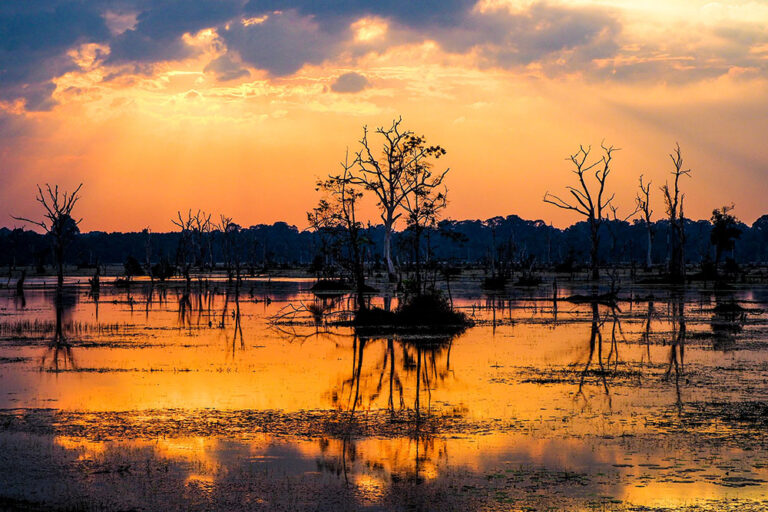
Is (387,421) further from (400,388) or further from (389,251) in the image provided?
(389,251)

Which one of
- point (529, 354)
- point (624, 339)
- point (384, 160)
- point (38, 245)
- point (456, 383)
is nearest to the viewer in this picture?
point (456, 383)

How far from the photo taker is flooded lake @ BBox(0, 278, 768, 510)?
9391mm

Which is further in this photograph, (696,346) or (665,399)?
(696,346)

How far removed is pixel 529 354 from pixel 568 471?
11.9m

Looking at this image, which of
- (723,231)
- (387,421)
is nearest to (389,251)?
(723,231)

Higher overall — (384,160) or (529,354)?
(384,160)

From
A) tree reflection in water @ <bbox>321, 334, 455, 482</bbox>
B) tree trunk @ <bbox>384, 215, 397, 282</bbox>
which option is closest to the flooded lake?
tree reflection in water @ <bbox>321, 334, 455, 482</bbox>

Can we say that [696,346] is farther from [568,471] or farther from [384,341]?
[568,471]

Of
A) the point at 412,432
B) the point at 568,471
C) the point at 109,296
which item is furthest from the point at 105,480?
the point at 109,296

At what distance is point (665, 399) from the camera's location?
48.8 ft

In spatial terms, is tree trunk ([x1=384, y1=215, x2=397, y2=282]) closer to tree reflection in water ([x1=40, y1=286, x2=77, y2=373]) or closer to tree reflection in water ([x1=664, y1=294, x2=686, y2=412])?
tree reflection in water ([x1=664, y1=294, x2=686, y2=412])

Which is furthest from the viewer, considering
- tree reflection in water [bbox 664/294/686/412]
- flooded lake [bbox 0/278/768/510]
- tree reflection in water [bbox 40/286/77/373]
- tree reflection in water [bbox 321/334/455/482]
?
tree reflection in water [bbox 40/286/77/373]

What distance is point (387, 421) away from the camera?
13.2m

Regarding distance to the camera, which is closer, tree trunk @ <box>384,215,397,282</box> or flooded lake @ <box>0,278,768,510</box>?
flooded lake @ <box>0,278,768,510</box>
